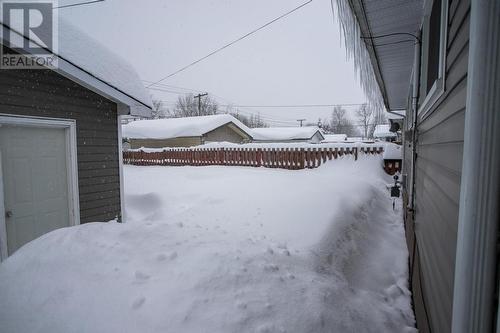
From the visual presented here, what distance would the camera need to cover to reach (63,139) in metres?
4.58

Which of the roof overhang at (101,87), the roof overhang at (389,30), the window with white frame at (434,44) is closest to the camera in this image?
the window with white frame at (434,44)

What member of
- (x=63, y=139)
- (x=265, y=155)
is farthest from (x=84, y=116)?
(x=265, y=155)

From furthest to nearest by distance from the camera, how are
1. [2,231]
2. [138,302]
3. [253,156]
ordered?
[253,156], [2,231], [138,302]

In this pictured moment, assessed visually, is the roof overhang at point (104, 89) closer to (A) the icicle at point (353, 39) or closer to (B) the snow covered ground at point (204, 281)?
(B) the snow covered ground at point (204, 281)

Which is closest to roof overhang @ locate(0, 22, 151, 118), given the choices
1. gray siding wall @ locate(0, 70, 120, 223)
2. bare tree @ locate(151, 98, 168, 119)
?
gray siding wall @ locate(0, 70, 120, 223)

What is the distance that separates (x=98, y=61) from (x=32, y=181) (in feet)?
7.73

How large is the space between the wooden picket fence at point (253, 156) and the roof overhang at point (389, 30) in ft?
20.2

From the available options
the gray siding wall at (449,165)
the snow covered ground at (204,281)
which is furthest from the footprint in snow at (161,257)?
the gray siding wall at (449,165)

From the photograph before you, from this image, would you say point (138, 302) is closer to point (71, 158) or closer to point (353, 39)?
point (353, 39)

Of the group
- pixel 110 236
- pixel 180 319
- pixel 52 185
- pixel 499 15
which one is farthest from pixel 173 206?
pixel 499 15

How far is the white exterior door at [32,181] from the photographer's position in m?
3.89

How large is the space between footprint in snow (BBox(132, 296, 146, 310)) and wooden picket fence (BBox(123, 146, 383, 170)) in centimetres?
1072

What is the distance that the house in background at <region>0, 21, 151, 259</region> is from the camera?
388 cm

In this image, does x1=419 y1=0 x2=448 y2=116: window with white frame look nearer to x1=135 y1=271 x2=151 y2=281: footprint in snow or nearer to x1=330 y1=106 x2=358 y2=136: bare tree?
x1=135 y1=271 x2=151 y2=281: footprint in snow
